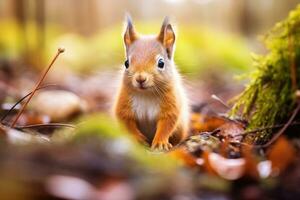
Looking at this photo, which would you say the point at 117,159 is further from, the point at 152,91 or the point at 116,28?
the point at 116,28

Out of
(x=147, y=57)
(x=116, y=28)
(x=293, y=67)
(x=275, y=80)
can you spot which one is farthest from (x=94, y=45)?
(x=293, y=67)

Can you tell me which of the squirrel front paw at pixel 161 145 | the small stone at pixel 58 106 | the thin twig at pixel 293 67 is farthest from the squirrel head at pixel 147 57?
the small stone at pixel 58 106

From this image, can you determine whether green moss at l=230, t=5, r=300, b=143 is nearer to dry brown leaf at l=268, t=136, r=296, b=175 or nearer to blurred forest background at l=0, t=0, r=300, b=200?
blurred forest background at l=0, t=0, r=300, b=200

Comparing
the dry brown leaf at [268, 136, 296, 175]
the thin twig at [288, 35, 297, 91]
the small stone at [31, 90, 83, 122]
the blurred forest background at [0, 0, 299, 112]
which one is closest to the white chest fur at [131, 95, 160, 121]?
the thin twig at [288, 35, 297, 91]

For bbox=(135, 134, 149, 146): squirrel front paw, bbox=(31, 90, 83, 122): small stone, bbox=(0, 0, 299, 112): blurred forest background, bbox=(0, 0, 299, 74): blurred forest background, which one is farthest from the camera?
bbox=(0, 0, 299, 74): blurred forest background

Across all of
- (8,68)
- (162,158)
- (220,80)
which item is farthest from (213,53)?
(162,158)

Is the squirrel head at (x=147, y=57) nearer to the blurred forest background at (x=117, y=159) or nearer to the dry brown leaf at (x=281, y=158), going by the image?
the blurred forest background at (x=117, y=159)

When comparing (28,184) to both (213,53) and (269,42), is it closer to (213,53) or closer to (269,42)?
(269,42)
